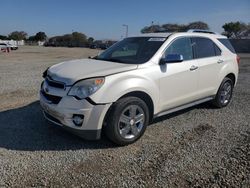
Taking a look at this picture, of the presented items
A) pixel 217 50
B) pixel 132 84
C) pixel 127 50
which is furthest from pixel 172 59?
pixel 217 50

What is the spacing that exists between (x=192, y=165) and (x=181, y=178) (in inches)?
15.0

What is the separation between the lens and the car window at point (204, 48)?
5.46 meters

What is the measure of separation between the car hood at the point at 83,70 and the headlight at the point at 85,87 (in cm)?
9

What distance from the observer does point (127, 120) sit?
4.20 meters

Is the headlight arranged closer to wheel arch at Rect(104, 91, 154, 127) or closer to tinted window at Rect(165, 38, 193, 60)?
wheel arch at Rect(104, 91, 154, 127)

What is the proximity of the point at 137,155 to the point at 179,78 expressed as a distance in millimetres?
1668

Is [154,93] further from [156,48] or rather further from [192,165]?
[192,165]

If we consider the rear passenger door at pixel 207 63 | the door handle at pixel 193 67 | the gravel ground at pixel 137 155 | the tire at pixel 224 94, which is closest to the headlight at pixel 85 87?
the gravel ground at pixel 137 155

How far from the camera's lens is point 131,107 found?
13.7 ft

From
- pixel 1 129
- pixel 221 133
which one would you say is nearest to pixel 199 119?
pixel 221 133

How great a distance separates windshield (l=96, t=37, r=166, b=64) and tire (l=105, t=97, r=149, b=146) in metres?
0.78

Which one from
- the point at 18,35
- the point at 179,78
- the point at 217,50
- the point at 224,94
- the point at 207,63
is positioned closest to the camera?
the point at 179,78

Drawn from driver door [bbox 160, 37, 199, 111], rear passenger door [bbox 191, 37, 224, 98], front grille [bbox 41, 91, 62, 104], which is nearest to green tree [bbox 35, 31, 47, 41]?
rear passenger door [bbox 191, 37, 224, 98]

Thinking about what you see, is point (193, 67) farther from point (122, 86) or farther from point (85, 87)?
point (85, 87)
